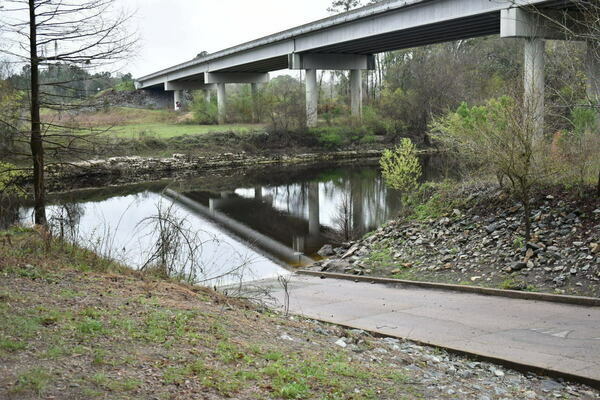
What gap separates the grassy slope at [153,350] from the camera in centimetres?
568

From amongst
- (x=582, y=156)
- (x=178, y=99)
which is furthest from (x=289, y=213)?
(x=178, y=99)

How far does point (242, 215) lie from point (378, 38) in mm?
21736

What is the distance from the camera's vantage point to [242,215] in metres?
31.5

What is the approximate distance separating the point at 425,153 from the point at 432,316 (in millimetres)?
47883

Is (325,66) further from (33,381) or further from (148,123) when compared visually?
(33,381)

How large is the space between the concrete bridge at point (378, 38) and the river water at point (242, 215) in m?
9.44

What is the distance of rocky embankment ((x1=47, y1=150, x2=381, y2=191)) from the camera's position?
149 feet

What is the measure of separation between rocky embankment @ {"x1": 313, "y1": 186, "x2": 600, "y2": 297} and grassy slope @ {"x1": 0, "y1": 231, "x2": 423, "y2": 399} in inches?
238

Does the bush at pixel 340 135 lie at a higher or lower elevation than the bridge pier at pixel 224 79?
lower

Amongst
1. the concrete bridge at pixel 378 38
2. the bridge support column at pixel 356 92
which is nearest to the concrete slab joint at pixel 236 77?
the concrete bridge at pixel 378 38

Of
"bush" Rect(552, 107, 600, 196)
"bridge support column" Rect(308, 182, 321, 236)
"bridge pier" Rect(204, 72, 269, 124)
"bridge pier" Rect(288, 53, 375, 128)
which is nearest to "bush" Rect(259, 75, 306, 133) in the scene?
"bridge pier" Rect(288, 53, 375, 128)

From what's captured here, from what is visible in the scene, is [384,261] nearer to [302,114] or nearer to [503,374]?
[503,374]

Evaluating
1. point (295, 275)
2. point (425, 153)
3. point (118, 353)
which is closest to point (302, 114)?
point (425, 153)

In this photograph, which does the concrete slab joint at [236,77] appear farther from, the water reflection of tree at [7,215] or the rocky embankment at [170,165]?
the water reflection of tree at [7,215]
